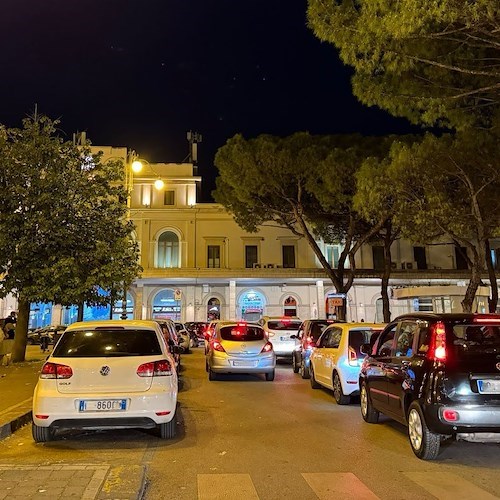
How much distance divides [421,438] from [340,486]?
1.57 m

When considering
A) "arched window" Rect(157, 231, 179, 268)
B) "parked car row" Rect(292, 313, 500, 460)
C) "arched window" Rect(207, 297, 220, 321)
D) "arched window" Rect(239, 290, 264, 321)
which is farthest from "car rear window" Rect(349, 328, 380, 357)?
"arched window" Rect(157, 231, 179, 268)

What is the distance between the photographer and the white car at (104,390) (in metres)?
6.75

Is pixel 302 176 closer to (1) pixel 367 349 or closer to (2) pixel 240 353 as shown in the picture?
(2) pixel 240 353

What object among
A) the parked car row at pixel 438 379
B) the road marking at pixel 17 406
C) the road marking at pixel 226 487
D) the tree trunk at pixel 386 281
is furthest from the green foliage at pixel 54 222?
the tree trunk at pixel 386 281

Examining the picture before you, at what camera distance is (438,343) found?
20.9 ft

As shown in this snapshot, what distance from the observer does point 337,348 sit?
35.9 feet

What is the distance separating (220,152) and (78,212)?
12.7 m

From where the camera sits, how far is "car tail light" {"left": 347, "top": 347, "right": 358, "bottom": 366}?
33.8 feet

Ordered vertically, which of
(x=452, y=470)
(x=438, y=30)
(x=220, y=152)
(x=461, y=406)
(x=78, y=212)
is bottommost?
(x=452, y=470)

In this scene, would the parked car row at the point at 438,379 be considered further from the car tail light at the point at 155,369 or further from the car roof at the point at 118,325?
the car roof at the point at 118,325

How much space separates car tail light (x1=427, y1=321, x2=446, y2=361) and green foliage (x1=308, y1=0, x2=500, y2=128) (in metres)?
4.60

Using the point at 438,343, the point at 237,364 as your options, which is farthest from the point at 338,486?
the point at 237,364

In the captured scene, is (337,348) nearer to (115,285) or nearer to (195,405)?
(195,405)

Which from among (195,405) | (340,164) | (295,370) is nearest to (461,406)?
(195,405)
